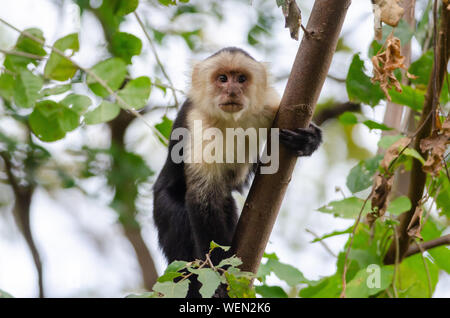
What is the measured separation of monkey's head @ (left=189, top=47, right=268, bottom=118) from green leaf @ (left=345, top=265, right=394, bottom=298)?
4.05ft

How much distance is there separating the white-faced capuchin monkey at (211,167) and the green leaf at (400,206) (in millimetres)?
547

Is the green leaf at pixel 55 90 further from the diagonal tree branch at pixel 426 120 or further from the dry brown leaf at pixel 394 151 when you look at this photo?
the diagonal tree branch at pixel 426 120

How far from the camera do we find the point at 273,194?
8.74ft

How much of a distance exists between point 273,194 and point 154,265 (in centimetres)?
417

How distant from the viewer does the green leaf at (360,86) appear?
342 cm

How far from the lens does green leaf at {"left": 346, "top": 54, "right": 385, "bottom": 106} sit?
3.42 m

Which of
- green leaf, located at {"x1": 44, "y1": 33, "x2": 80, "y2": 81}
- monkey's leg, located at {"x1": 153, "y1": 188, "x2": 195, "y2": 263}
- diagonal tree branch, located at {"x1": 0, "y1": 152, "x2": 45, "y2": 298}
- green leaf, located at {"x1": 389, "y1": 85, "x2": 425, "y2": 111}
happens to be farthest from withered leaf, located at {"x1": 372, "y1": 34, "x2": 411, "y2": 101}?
diagonal tree branch, located at {"x1": 0, "y1": 152, "x2": 45, "y2": 298}

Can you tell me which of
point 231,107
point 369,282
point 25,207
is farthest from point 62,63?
point 25,207

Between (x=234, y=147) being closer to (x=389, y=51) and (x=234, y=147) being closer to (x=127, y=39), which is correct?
(x=127, y=39)

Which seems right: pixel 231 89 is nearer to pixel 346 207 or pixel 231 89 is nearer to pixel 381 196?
pixel 346 207

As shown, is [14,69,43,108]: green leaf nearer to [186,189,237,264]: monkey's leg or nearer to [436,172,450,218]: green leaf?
[186,189,237,264]: monkey's leg

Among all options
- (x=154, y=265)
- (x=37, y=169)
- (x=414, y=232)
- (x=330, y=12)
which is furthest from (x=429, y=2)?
(x=154, y=265)

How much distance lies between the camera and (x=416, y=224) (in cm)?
261

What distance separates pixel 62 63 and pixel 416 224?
190cm
